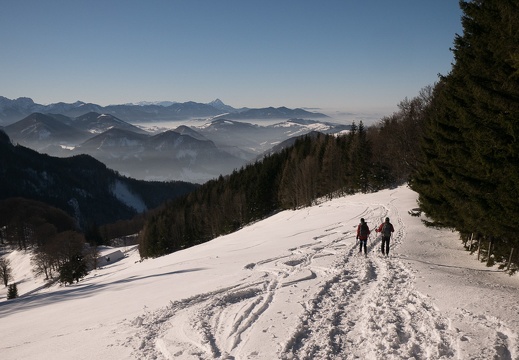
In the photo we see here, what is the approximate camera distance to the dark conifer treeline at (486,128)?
368 inches

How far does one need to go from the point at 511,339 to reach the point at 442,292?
305cm

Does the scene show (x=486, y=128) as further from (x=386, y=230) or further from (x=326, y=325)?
(x=326, y=325)

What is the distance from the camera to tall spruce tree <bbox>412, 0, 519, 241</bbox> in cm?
935

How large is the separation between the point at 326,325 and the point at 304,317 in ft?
2.34

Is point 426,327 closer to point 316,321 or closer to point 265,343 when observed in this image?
point 316,321

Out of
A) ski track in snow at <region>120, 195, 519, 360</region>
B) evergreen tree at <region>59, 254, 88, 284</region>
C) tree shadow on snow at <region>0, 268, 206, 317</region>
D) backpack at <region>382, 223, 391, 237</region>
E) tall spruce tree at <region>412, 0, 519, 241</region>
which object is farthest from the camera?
evergreen tree at <region>59, 254, 88, 284</region>

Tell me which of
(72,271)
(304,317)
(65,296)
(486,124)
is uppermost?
(486,124)

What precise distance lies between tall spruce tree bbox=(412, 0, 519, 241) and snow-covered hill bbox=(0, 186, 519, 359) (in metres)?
2.62

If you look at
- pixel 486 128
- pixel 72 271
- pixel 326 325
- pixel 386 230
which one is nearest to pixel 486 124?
pixel 486 128

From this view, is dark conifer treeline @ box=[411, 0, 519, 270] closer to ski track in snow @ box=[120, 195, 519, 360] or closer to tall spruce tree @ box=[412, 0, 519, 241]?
tall spruce tree @ box=[412, 0, 519, 241]

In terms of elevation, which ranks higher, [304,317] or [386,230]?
[304,317]

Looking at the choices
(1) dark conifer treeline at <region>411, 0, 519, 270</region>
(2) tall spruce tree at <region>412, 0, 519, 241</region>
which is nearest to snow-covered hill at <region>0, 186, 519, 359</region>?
(1) dark conifer treeline at <region>411, 0, 519, 270</region>

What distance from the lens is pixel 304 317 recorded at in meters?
8.51

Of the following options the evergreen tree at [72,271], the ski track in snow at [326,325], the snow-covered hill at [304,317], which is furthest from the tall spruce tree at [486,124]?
the evergreen tree at [72,271]
